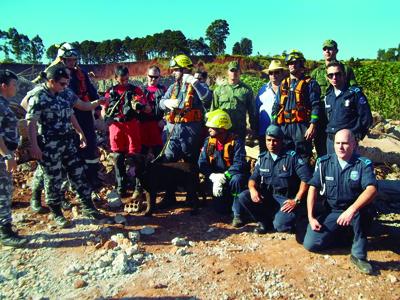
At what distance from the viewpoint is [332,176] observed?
4.28m

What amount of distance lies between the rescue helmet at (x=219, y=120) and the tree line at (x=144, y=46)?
158 ft

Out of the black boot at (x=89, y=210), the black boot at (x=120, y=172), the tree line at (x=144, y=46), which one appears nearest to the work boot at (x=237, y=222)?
the black boot at (x=89, y=210)

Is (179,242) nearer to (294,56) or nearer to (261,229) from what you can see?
(261,229)

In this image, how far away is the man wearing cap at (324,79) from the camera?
5.38 metres

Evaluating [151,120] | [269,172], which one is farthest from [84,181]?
[269,172]

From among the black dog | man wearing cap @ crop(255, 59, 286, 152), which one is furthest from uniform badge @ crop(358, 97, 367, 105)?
the black dog

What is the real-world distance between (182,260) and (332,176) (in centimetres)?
192

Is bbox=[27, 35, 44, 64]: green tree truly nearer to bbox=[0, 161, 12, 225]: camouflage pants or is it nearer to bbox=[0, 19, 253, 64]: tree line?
bbox=[0, 19, 253, 64]: tree line

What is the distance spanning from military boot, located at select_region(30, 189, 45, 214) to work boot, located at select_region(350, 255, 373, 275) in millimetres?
→ 4296

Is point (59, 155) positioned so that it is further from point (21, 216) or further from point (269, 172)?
point (269, 172)

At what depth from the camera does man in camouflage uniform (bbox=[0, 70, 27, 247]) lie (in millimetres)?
4311

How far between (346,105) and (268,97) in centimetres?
123

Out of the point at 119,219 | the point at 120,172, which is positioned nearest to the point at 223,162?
the point at 119,219

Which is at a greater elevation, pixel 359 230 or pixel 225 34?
pixel 225 34
